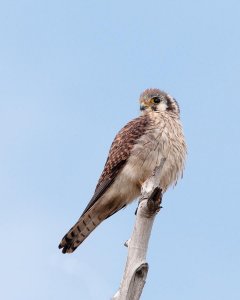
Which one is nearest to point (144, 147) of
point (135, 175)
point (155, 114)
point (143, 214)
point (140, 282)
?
point (135, 175)

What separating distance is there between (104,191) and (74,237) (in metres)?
0.61

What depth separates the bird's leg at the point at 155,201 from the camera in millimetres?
3956

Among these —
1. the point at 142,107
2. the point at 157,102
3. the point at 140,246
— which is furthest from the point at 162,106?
the point at 140,246

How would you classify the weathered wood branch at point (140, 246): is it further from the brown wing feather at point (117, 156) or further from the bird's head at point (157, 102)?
the bird's head at point (157, 102)

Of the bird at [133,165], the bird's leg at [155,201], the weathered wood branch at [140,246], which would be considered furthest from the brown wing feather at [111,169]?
the bird's leg at [155,201]

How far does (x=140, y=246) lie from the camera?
3.80 meters

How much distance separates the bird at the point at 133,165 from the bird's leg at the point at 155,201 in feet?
5.81

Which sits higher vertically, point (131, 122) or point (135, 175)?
→ point (131, 122)

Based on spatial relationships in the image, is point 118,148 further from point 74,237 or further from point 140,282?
point 140,282

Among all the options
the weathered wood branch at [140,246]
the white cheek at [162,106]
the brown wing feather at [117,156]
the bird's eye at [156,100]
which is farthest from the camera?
the bird's eye at [156,100]

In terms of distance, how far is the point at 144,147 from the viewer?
5902 millimetres

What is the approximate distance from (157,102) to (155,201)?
9.75ft

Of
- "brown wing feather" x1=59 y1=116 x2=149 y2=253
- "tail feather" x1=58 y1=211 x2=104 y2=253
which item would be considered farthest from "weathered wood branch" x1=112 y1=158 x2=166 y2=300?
"brown wing feather" x1=59 y1=116 x2=149 y2=253

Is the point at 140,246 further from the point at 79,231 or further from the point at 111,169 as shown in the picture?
the point at 111,169
